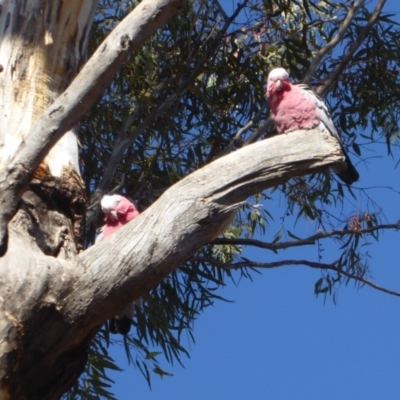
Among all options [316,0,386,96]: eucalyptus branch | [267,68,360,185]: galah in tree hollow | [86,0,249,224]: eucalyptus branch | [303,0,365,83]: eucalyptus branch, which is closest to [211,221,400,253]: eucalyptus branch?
[267,68,360,185]: galah in tree hollow

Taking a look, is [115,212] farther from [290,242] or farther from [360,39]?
[360,39]

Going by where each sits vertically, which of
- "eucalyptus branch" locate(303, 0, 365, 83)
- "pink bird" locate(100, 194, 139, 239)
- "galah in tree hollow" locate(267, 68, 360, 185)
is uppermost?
"eucalyptus branch" locate(303, 0, 365, 83)

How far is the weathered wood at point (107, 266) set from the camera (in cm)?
211

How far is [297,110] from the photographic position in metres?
3.00

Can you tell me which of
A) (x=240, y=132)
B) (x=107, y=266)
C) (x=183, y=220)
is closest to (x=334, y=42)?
(x=240, y=132)

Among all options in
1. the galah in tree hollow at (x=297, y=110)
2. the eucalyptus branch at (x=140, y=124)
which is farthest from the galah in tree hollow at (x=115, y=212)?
the galah in tree hollow at (x=297, y=110)

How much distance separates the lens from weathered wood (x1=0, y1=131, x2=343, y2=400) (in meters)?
2.11

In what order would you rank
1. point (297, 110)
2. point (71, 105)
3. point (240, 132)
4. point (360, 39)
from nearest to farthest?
point (71, 105) → point (297, 110) → point (240, 132) → point (360, 39)

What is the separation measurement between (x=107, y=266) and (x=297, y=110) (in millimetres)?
1054

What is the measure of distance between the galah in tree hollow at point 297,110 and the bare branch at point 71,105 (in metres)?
0.67

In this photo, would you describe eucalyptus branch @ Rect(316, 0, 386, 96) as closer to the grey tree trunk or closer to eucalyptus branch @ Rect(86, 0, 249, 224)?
eucalyptus branch @ Rect(86, 0, 249, 224)

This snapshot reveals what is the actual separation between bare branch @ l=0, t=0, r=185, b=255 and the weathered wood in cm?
11

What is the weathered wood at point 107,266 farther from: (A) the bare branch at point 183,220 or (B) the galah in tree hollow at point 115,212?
(B) the galah in tree hollow at point 115,212

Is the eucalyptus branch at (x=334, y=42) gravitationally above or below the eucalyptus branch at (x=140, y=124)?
above
